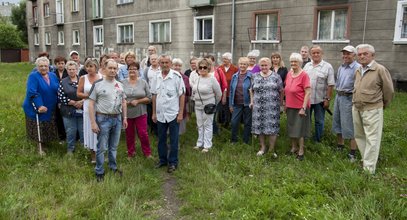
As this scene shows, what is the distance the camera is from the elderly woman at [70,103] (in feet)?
19.3

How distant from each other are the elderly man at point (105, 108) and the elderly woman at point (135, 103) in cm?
64

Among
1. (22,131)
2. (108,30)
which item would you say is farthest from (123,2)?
(22,131)

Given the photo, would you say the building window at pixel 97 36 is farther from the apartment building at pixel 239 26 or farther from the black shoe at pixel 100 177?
the black shoe at pixel 100 177

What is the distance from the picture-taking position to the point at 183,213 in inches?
164

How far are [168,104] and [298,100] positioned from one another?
215 cm

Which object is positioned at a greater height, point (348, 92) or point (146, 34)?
point (146, 34)

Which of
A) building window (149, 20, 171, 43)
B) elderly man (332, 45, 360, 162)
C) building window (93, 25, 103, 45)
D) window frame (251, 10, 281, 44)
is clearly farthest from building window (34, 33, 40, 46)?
elderly man (332, 45, 360, 162)

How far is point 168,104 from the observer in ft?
17.8

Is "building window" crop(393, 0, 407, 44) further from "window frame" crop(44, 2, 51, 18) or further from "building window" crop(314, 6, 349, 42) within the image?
"window frame" crop(44, 2, 51, 18)

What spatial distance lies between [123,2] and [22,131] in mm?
19130

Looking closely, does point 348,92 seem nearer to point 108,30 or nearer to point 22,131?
point 22,131

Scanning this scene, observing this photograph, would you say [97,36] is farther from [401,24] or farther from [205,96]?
[205,96]

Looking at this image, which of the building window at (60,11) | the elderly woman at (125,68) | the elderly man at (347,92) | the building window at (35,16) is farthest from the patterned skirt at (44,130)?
the building window at (35,16)

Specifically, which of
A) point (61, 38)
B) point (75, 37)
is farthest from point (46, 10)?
point (75, 37)
